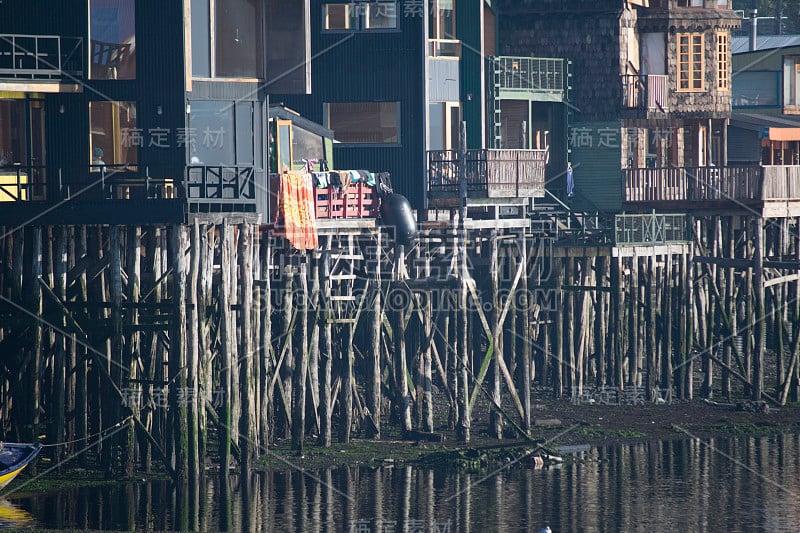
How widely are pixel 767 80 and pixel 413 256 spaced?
2625cm

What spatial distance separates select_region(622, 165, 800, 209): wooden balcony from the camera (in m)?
47.8

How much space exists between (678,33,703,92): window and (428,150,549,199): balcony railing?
10196 mm

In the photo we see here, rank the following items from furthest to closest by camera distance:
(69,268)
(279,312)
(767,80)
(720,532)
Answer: (767,80)
(279,312)
(69,268)
(720,532)

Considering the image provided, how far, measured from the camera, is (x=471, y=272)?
158ft

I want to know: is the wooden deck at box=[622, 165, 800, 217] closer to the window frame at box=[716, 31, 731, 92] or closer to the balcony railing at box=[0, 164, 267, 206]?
the window frame at box=[716, 31, 731, 92]

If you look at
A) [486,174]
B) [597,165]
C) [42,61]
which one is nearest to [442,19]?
[486,174]

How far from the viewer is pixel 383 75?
46750 millimetres

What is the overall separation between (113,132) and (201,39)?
10.2 ft

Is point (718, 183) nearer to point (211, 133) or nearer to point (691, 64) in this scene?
point (691, 64)

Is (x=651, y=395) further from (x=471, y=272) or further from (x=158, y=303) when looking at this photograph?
(x=158, y=303)

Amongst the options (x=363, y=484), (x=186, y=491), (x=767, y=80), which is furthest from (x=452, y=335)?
(x=767, y=80)

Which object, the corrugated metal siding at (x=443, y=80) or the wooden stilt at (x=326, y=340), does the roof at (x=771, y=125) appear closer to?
the corrugated metal siding at (x=443, y=80)

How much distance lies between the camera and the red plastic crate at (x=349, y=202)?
41.9 metres

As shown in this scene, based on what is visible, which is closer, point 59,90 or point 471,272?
point 59,90
